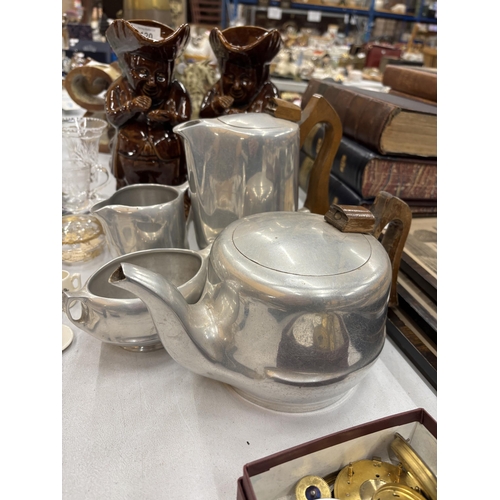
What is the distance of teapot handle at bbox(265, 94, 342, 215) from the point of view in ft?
1.91

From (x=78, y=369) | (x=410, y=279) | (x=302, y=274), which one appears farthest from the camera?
(x=410, y=279)

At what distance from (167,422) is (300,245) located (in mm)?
226

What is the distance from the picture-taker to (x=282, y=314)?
34cm

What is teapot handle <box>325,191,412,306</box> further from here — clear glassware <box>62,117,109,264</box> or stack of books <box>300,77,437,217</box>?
clear glassware <box>62,117,109,264</box>

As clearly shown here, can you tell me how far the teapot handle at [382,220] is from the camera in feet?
1.36

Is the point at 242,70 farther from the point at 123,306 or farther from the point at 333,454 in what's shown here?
the point at 333,454

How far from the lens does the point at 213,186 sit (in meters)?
0.54

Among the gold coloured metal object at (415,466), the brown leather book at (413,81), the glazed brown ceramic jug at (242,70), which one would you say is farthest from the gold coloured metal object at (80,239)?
the brown leather book at (413,81)

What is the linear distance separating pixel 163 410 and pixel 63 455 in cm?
10

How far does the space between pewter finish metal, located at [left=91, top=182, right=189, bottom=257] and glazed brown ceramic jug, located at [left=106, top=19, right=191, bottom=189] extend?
0.26 ft

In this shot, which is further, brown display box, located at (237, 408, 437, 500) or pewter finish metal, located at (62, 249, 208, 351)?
pewter finish metal, located at (62, 249, 208, 351)

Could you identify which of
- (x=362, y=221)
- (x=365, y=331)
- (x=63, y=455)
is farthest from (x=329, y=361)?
(x=63, y=455)

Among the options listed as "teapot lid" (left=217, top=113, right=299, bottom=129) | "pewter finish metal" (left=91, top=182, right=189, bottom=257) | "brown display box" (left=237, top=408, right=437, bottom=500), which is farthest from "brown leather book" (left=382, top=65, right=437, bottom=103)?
"brown display box" (left=237, top=408, right=437, bottom=500)

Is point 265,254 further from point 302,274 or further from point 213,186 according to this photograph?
point 213,186
